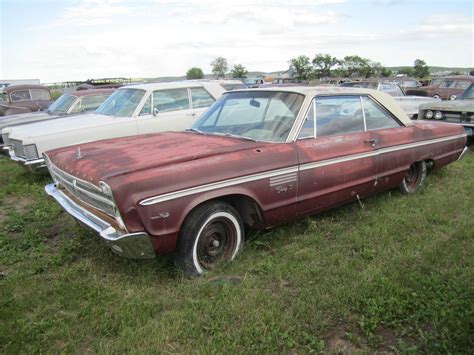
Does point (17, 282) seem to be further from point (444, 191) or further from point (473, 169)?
point (473, 169)

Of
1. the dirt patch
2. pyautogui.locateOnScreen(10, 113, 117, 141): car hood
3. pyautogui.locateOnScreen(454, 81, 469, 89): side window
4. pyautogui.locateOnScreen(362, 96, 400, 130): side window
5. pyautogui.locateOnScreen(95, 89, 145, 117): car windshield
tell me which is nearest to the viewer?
the dirt patch

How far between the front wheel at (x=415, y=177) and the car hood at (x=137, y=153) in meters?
2.54

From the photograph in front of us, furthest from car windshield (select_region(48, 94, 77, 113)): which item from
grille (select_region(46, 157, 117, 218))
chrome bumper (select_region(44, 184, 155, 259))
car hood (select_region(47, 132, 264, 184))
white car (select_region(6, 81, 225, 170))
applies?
chrome bumper (select_region(44, 184, 155, 259))

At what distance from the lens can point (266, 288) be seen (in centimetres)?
316

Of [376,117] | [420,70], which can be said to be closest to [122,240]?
[376,117]

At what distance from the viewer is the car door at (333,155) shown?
3887 millimetres

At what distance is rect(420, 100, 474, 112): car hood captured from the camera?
321 inches

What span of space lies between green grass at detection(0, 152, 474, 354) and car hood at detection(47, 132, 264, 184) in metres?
0.85

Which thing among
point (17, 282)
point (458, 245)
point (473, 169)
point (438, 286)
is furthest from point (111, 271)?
point (473, 169)

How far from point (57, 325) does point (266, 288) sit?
4.82ft

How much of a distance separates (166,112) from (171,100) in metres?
0.30

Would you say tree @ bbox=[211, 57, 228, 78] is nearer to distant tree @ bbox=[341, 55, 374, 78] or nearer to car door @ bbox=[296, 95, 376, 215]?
distant tree @ bbox=[341, 55, 374, 78]

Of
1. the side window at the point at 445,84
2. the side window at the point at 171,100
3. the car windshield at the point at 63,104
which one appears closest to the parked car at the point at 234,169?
the side window at the point at 171,100

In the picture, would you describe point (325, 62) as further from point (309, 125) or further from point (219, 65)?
point (309, 125)
